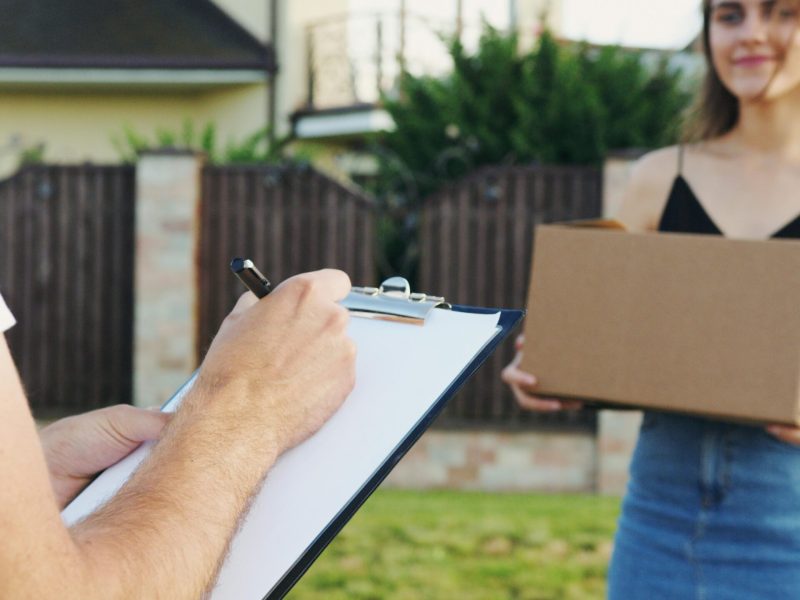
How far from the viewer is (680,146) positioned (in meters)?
2.25

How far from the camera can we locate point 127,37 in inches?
507

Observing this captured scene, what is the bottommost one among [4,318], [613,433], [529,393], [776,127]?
[613,433]

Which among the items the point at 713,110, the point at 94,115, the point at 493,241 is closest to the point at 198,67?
the point at 94,115

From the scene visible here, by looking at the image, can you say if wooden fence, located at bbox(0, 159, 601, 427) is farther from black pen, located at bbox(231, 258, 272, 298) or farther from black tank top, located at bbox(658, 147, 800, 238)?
black pen, located at bbox(231, 258, 272, 298)

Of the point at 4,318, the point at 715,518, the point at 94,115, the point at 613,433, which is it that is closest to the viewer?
the point at 4,318

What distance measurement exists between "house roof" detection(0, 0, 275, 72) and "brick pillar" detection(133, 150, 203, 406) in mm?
5779

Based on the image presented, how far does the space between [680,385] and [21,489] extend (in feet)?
4.07

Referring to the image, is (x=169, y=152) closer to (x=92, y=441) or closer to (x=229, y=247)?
(x=229, y=247)

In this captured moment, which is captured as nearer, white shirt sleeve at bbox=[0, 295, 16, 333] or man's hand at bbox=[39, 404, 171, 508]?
white shirt sleeve at bbox=[0, 295, 16, 333]

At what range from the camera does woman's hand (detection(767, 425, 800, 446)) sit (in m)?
1.78

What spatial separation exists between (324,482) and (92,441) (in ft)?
1.09

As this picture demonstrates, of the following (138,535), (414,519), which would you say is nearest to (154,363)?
(414,519)

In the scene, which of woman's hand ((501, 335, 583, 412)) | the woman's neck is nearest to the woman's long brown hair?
the woman's neck

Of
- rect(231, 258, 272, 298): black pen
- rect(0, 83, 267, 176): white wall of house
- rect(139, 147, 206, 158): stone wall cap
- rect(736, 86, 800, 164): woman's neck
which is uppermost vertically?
rect(0, 83, 267, 176): white wall of house
